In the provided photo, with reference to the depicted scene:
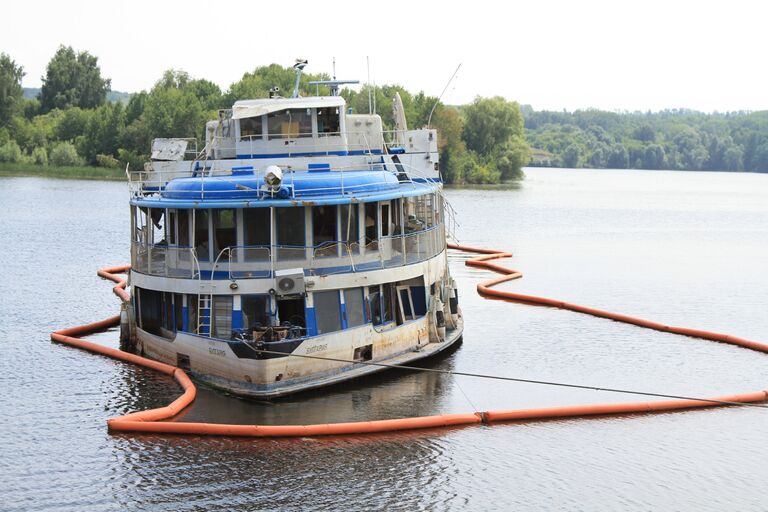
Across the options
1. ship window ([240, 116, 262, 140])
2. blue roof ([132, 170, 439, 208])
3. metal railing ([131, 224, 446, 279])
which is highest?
ship window ([240, 116, 262, 140])

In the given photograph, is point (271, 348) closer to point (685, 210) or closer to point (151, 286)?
point (151, 286)

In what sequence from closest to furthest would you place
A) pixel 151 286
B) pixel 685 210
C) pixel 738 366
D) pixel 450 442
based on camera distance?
pixel 450 442 → pixel 151 286 → pixel 738 366 → pixel 685 210

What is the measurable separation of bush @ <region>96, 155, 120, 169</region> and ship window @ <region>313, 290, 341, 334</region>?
313 ft

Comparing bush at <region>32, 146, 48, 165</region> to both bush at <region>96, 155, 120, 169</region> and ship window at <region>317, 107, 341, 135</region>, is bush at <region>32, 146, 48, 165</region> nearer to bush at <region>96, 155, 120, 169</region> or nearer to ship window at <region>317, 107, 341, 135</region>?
bush at <region>96, 155, 120, 169</region>

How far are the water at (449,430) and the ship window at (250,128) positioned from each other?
766 centimetres

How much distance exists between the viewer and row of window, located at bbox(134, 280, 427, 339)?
25.3 m

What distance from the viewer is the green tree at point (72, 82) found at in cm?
15525

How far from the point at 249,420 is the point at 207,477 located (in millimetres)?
3187

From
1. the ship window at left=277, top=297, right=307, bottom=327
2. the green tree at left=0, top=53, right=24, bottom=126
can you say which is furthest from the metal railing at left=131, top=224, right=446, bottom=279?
the green tree at left=0, top=53, right=24, bottom=126

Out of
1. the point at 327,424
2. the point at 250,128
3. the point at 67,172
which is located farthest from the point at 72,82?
the point at 327,424

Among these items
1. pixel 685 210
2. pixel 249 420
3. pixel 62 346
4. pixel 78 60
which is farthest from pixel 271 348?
pixel 78 60

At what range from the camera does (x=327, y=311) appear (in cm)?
2577

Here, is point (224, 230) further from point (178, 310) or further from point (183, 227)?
point (178, 310)

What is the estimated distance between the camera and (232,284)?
25.2 metres
